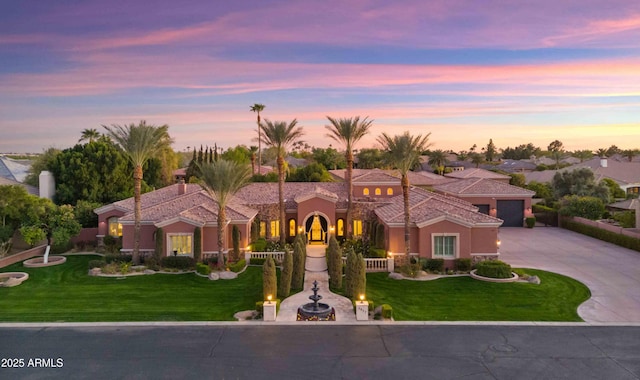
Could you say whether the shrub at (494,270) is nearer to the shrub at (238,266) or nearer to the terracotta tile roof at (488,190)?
the shrub at (238,266)

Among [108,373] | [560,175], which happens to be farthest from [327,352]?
[560,175]

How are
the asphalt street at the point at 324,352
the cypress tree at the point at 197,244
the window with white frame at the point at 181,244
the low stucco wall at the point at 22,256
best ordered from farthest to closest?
the low stucco wall at the point at 22,256
the window with white frame at the point at 181,244
the cypress tree at the point at 197,244
the asphalt street at the point at 324,352

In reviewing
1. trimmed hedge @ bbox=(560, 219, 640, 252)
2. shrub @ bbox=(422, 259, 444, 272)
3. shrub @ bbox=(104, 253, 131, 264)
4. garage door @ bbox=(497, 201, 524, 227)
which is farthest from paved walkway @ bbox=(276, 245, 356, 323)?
garage door @ bbox=(497, 201, 524, 227)

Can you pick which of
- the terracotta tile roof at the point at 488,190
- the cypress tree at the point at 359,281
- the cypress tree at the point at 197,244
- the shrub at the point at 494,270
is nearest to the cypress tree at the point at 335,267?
the cypress tree at the point at 359,281

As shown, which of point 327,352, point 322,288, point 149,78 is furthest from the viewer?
point 149,78

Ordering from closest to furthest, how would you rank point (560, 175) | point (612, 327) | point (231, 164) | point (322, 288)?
point (612, 327) < point (322, 288) < point (231, 164) < point (560, 175)

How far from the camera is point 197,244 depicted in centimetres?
2766

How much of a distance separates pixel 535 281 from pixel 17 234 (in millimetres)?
37327

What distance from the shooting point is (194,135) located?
7206 cm

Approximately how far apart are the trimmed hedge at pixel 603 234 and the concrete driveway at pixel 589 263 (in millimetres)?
546

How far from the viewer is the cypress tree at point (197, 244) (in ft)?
90.5

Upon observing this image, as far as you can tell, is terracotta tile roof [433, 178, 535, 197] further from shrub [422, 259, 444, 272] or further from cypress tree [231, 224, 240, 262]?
cypress tree [231, 224, 240, 262]

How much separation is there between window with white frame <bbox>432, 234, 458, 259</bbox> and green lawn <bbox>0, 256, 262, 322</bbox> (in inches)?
435

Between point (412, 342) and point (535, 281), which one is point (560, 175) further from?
point (412, 342)
